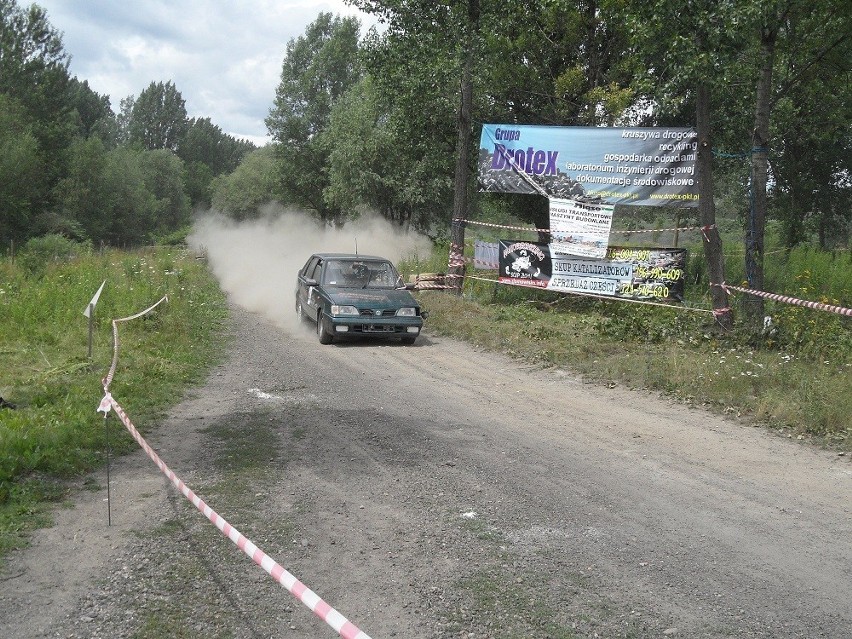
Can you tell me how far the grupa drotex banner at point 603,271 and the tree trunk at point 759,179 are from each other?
1.72 m

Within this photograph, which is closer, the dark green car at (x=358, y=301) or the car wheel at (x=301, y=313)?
the dark green car at (x=358, y=301)

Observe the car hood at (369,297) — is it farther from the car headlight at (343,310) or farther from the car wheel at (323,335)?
the car wheel at (323,335)

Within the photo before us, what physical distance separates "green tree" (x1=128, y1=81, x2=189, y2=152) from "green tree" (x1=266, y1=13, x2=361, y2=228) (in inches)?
3277

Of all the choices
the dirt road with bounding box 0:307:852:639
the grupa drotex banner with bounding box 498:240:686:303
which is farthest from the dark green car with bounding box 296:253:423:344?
the dirt road with bounding box 0:307:852:639

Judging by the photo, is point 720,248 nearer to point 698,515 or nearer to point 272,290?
point 698,515

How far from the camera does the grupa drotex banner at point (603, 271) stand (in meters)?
14.6

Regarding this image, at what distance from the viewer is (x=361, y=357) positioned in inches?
492

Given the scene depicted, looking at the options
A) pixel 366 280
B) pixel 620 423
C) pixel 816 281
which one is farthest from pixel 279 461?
pixel 816 281

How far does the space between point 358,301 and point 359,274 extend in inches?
53.0

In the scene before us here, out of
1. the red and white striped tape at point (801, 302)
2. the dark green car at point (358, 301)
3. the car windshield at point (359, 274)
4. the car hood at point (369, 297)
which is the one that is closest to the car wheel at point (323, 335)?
the dark green car at point (358, 301)

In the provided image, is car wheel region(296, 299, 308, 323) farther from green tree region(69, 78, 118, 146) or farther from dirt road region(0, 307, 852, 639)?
green tree region(69, 78, 118, 146)

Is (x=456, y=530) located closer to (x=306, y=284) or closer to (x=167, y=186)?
(x=306, y=284)

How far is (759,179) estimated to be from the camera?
1263 cm

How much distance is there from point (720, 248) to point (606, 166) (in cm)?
350
